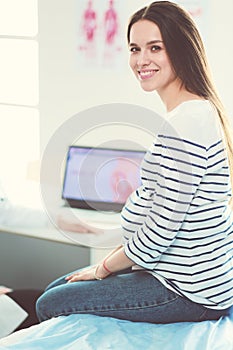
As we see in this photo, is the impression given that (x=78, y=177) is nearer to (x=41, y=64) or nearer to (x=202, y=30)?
(x=41, y=64)

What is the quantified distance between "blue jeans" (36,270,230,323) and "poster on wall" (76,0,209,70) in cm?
124

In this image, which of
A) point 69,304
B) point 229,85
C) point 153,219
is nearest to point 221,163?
point 153,219

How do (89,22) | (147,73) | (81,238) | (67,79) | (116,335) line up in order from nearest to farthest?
(116,335)
(147,73)
(81,238)
(89,22)
(67,79)

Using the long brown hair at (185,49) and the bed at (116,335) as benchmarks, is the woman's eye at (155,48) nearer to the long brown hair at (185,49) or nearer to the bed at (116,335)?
the long brown hair at (185,49)

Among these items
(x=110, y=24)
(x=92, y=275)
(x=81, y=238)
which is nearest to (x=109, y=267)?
(x=92, y=275)

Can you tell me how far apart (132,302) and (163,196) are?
251mm

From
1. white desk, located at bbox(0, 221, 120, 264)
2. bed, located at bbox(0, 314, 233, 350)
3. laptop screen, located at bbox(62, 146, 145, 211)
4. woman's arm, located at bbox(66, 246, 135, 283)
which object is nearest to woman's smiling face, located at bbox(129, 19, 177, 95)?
woman's arm, located at bbox(66, 246, 135, 283)

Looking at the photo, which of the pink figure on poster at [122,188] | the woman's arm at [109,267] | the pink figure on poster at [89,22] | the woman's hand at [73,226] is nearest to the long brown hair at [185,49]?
the woman's arm at [109,267]

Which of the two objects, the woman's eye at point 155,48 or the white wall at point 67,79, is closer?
the woman's eye at point 155,48

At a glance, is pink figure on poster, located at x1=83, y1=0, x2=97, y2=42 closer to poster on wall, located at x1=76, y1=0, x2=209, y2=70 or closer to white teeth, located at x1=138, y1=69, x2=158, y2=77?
poster on wall, located at x1=76, y1=0, x2=209, y2=70

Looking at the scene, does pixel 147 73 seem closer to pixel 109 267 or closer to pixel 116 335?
pixel 109 267

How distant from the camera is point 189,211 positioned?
136 cm

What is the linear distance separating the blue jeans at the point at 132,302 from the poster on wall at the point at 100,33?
1.25 m

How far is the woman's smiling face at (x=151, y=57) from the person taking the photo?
1428mm
